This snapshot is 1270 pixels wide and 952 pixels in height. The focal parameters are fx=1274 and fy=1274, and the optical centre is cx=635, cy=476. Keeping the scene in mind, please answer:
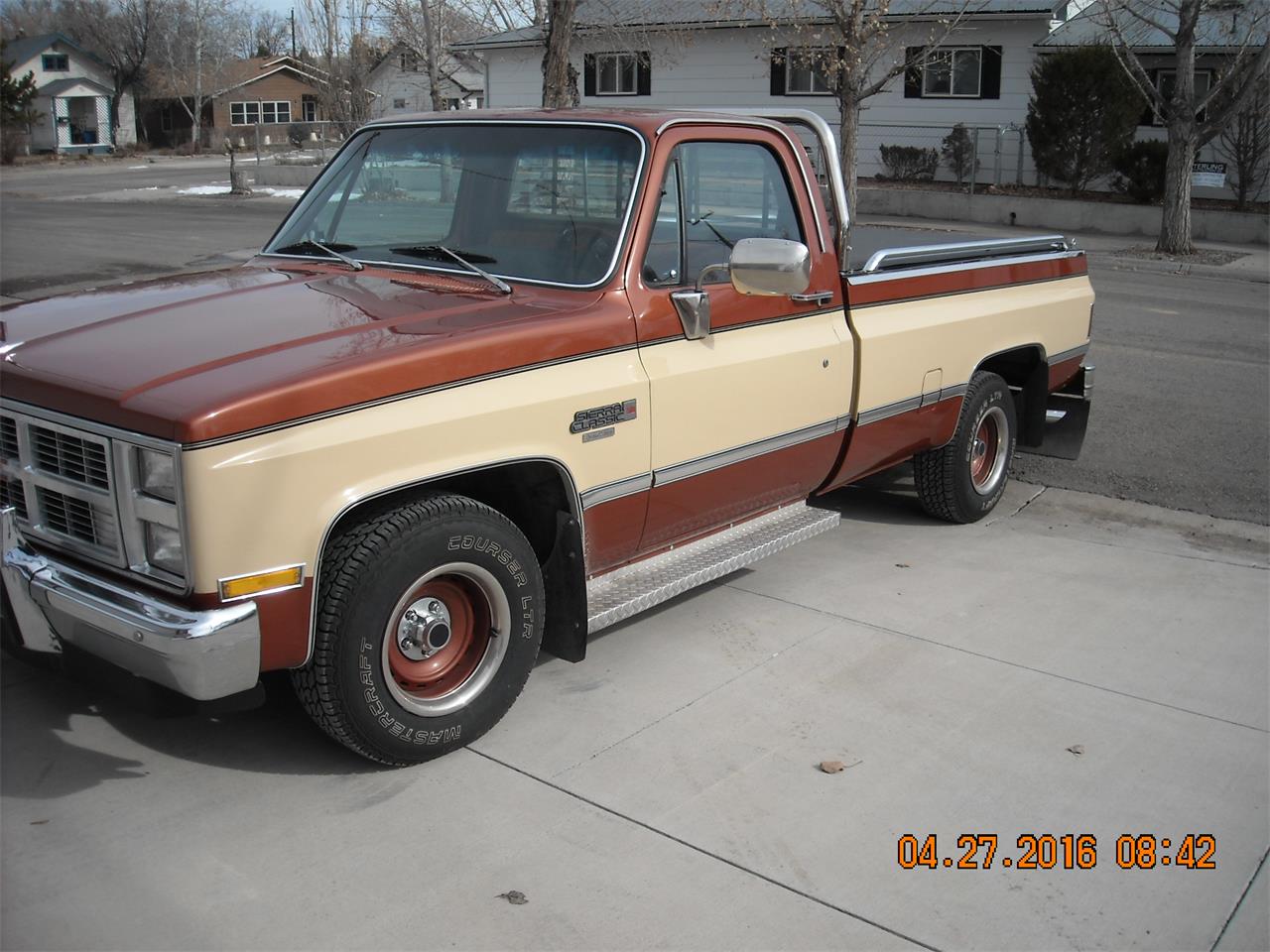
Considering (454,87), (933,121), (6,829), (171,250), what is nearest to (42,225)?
(171,250)

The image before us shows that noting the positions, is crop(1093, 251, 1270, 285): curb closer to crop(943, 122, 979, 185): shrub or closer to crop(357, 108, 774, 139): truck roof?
crop(943, 122, 979, 185): shrub

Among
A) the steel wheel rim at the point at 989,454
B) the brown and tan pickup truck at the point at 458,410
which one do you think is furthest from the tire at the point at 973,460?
the brown and tan pickup truck at the point at 458,410

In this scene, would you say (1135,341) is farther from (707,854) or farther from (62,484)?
(62,484)

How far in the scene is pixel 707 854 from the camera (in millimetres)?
3678

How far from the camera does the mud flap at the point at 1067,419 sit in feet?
24.6

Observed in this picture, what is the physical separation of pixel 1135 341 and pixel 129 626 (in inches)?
425

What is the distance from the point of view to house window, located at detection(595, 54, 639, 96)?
1229 inches

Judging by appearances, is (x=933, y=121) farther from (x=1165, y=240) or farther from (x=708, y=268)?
(x=708, y=268)

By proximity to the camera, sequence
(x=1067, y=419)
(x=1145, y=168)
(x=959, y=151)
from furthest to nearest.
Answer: (x=959, y=151), (x=1145, y=168), (x=1067, y=419)

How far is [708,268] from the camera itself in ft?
15.6

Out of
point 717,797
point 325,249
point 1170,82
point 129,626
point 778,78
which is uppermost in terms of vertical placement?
point 778,78

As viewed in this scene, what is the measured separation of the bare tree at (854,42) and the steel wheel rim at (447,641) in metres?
10.2

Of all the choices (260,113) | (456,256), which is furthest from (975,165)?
(260,113)

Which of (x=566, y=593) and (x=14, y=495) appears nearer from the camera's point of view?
(x=14, y=495)
